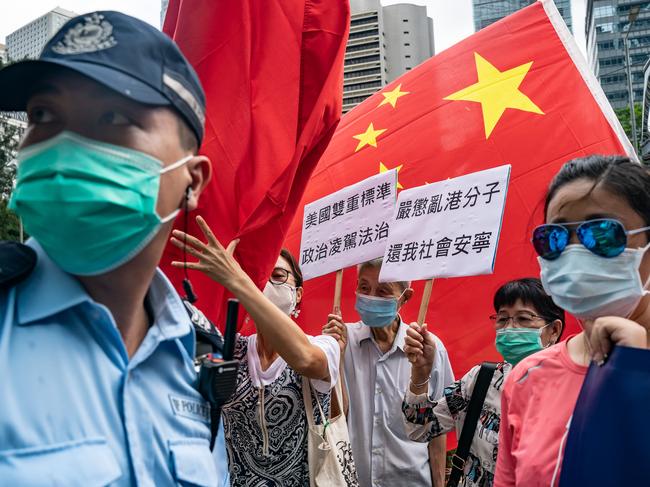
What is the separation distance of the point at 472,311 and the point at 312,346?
2305 mm

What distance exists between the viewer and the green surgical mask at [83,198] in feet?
4.18

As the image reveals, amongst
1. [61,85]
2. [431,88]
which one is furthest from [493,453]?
[431,88]

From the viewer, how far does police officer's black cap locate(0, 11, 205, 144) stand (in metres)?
1.27

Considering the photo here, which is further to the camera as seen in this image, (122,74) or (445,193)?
(445,193)

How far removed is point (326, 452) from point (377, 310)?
1396mm

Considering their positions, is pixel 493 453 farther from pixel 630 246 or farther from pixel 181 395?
pixel 181 395

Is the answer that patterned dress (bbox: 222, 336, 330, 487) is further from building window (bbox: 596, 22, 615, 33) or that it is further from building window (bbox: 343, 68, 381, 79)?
building window (bbox: 596, 22, 615, 33)

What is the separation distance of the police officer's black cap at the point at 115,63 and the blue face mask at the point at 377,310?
9.05 ft

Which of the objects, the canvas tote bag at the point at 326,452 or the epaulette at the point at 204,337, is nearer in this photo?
the epaulette at the point at 204,337

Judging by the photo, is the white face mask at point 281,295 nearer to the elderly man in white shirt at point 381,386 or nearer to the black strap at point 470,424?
the elderly man in white shirt at point 381,386

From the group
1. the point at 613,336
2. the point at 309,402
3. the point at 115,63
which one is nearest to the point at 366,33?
the point at 309,402

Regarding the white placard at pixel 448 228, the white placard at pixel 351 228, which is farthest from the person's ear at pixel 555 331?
the white placard at pixel 351 228

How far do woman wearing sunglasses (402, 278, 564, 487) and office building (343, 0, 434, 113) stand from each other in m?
80.2

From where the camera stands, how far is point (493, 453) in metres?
3.18
